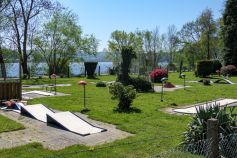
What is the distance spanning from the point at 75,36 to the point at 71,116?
81.4ft

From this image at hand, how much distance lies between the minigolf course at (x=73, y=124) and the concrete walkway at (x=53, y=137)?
6.6 inches

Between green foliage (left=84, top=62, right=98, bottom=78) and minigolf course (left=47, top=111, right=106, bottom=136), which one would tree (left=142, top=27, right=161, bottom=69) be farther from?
minigolf course (left=47, top=111, right=106, bottom=136)

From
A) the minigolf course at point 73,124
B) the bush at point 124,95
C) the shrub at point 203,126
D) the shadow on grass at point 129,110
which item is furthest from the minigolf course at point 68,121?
the shrub at point 203,126

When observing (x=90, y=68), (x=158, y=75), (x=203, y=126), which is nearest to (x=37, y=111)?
(x=203, y=126)

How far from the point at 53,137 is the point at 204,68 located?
2230 cm

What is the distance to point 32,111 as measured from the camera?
952 centimetres

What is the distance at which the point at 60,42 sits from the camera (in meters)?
32.3

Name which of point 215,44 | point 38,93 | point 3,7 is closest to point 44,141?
point 38,93

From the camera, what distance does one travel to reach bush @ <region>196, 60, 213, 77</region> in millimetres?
27000

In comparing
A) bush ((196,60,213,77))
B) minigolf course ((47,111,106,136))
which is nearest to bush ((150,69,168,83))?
bush ((196,60,213,77))

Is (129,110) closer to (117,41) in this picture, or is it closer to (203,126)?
(203,126)

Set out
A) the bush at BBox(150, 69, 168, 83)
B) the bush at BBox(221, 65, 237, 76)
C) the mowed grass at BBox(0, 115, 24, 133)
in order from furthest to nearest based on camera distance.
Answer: the bush at BBox(221, 65, 237, 76)
the bush at BBox(150, 69, 168, 83)
the mowed grass at BBox(0, 115, 24, 133)

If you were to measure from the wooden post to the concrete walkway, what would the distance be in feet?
8.82

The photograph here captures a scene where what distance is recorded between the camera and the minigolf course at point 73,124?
7.53 meters
